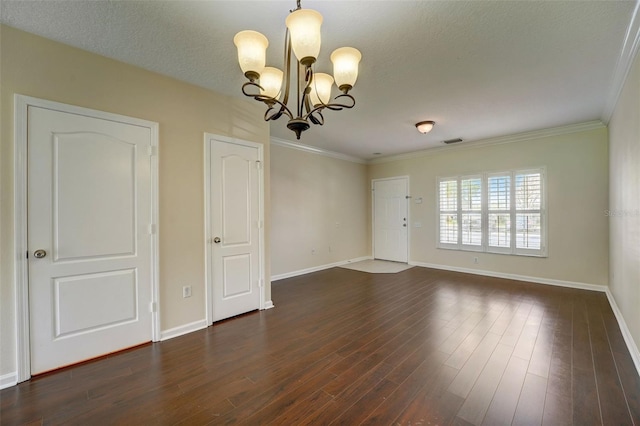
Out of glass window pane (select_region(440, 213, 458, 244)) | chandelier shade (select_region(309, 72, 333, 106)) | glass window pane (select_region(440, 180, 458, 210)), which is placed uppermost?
chandelier shade (select_region(309, 72, 333, 106))

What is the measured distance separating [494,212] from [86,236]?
606 centimetres

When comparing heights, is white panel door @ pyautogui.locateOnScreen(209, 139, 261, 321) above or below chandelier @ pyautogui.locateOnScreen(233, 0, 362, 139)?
below

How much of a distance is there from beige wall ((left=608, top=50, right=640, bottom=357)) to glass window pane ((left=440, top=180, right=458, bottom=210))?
95.9 inches

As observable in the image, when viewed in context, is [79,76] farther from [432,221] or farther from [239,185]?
[432,221]

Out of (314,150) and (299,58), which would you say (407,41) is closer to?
(299,58)

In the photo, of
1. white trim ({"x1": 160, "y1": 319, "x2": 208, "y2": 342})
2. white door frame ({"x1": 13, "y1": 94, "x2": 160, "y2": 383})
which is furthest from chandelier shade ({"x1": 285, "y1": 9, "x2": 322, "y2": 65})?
white trim ({"x1": 160, "y1": 319, "x2": 208, "y2": 342})

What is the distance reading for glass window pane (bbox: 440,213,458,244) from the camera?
5.74 metres

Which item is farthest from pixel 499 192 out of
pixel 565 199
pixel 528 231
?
pixel 565 199

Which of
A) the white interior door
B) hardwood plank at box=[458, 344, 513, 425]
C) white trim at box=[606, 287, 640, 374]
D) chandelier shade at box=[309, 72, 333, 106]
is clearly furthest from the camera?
the white interior door

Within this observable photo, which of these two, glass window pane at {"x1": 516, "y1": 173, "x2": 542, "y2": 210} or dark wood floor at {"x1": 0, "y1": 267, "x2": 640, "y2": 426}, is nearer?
dark wood floor at {"x1": 0, "y1": 267, "x2": 640, "y2": 426}

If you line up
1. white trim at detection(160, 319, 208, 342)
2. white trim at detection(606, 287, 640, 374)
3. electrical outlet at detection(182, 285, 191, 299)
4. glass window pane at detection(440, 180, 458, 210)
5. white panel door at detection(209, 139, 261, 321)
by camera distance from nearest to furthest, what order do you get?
white trim at detection(606, 287, 640, 374) → white trim at detection(160, 319, 208, 342) → electrical outlet at detection(182, 285, 191, 299) → white panel door at detection(209, 139, 261, 321) → glass window pane at detection(440, 180, 458, 210)

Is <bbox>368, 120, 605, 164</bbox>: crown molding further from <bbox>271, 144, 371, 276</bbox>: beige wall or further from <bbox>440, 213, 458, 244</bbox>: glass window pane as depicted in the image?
<bbox>271, 144, 371, 276</bbox>: beige wall

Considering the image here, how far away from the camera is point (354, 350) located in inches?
100.0

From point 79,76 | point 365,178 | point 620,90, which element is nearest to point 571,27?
point 620,90
